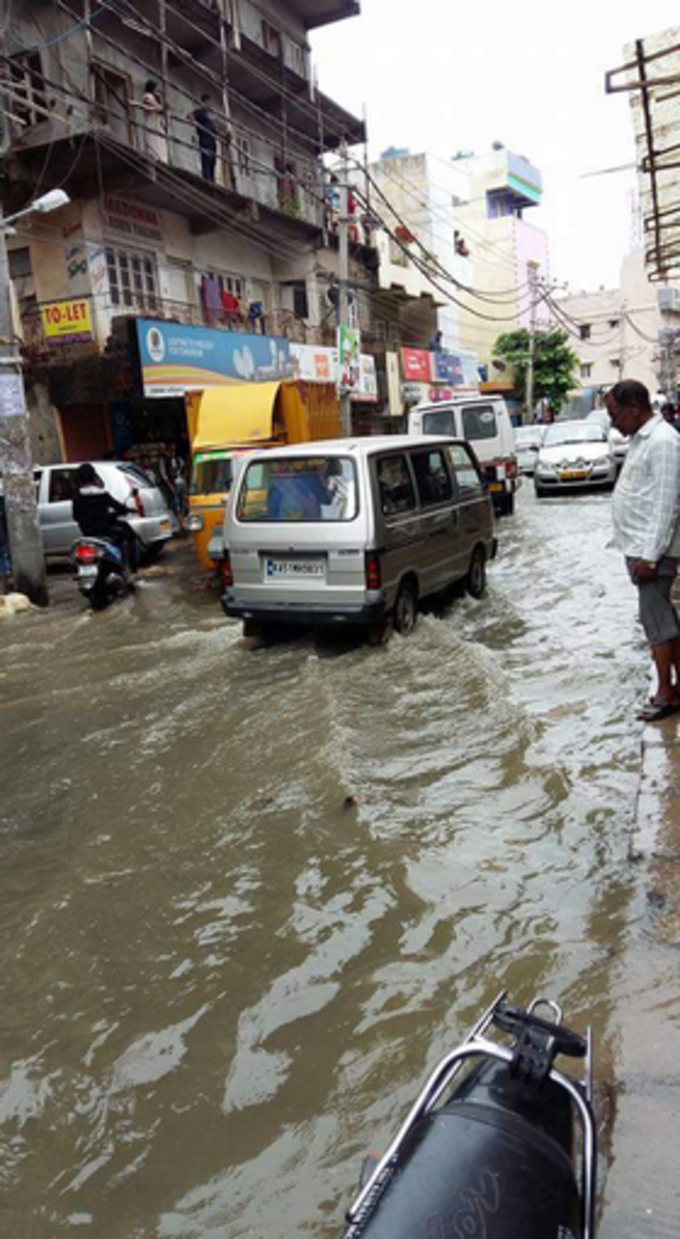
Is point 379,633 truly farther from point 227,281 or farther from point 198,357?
point 227,281

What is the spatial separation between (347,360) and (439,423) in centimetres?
354

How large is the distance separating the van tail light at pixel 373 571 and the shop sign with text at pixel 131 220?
15.3m

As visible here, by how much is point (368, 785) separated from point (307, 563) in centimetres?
289

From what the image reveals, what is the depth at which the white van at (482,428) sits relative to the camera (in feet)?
53.7

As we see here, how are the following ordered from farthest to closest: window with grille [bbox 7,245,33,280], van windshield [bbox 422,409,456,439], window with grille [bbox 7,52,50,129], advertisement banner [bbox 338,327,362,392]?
1. window with grille [bbox 7,245,33,280]
2. advertisement banner [bbox 338,327,362,392]
3. window with grille [bbox 7,52,50,129]
4. van windshield [bbox 422,409,456,439]

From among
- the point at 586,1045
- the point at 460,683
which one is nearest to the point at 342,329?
the point at 460,683

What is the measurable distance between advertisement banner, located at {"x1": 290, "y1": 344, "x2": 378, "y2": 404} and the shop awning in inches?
350

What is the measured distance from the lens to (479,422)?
16469mm

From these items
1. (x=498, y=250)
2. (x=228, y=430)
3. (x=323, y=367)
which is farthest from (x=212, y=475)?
(x=498, y=250)

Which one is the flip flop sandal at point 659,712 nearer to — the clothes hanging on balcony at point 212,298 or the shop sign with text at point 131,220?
the shop sign with text at point 131,220

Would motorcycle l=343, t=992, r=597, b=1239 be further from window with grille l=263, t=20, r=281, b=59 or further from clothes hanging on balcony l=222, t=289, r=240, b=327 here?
window with grille l=263, t=20, r=281, b=59

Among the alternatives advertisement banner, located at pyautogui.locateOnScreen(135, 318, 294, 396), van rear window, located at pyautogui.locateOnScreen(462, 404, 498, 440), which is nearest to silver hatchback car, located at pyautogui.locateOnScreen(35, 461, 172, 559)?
advertisement banner, located at pyautogui.locateOnScreen(135, 318, 294, 396)

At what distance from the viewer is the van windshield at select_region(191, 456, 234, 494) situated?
1169 cm

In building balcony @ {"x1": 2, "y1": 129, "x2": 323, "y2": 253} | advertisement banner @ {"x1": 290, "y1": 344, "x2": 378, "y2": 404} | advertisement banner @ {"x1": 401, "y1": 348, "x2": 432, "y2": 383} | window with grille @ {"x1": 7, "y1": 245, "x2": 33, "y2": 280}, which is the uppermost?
building balcony @ {"x1": 2, "y1": 129, "x2": 323, "y2": 253}
